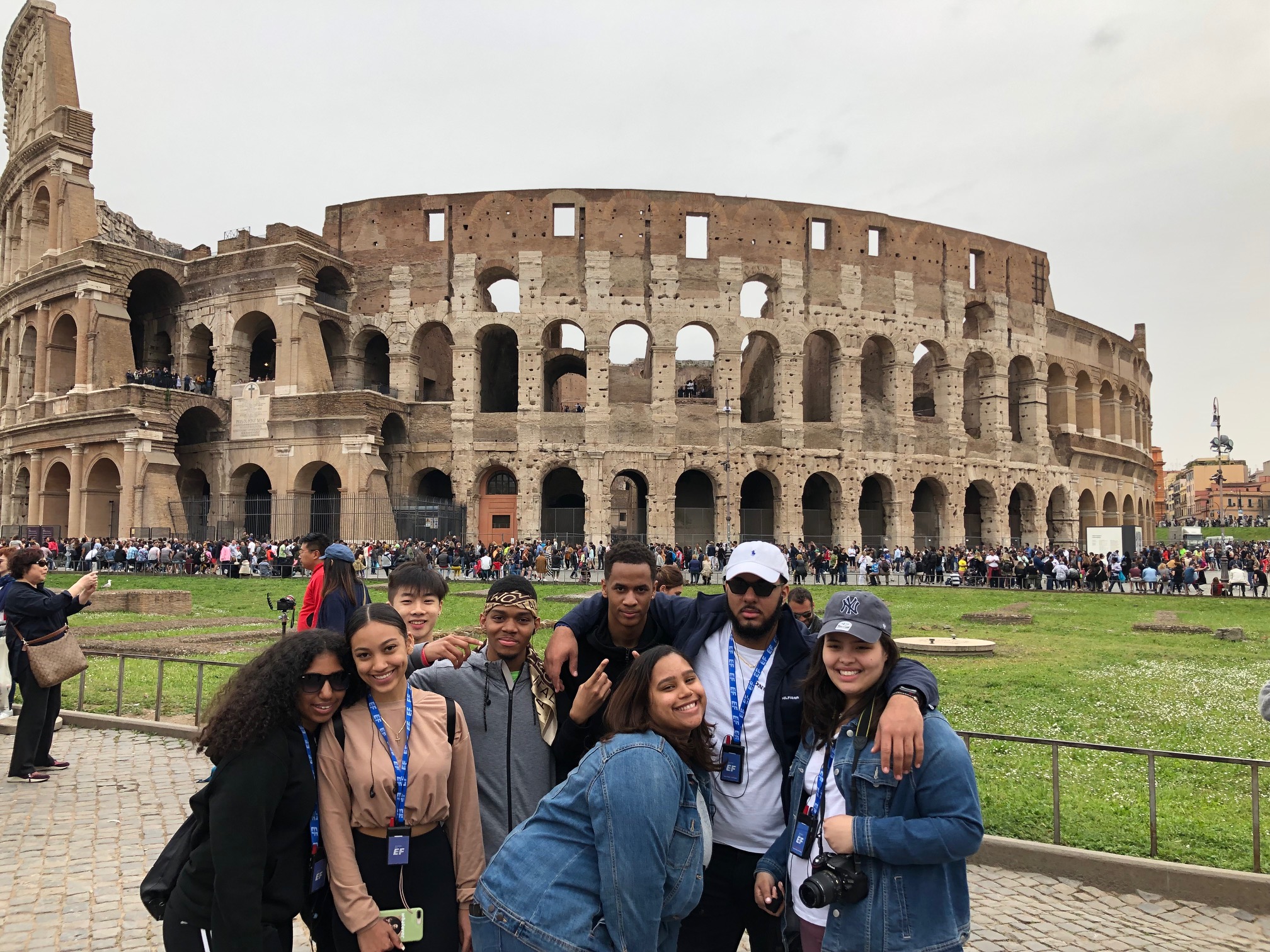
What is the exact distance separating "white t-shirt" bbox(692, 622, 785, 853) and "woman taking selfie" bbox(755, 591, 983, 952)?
22 centimetres

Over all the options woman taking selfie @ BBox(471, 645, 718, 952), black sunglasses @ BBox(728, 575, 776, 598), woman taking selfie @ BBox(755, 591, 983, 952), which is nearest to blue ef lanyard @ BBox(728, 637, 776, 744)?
black sunglasses @ BBox(728, 575, 776, 598)

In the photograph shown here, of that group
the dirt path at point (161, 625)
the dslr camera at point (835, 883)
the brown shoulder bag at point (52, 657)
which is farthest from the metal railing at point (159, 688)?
the dslr camera at point (835, 883)

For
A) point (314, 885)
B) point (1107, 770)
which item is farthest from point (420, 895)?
point (1107, 770)

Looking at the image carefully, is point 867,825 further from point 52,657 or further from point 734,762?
point 52,657

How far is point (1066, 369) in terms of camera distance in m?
39.7

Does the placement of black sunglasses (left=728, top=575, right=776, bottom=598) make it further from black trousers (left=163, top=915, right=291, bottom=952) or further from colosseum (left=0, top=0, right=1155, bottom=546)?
colosseum (left=0, top=0, right=1155, bottom=546)

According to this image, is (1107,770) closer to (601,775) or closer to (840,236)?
(601,775)

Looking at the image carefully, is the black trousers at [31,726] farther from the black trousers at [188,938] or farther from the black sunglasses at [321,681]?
the black sunglasses at [321,681]

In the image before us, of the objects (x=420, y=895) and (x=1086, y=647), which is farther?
(x=1086, y=647)

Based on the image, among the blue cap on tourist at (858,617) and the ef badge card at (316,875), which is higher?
the blue cap on tourist at (858,617)

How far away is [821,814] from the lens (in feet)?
8.02

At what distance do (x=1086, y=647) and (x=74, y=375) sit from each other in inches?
1360

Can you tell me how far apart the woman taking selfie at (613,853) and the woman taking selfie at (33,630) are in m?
5.56

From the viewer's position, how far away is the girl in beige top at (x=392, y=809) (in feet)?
8.30
